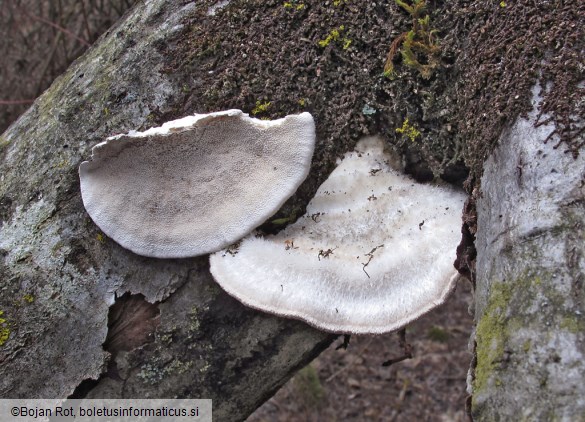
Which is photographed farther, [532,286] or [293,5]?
[293,5]

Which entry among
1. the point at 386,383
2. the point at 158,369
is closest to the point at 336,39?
the point at 158,369

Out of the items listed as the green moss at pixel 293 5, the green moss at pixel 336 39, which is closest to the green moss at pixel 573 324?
the green moss at pixel 336 39

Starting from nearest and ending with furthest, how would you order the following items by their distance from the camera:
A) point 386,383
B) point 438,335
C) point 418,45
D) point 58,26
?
point 418,45 < point 58,26 < point 386,383 < point 438,335

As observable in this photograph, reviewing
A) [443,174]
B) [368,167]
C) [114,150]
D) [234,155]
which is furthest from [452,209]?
[114,150]

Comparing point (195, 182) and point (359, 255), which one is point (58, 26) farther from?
point (359, 255)

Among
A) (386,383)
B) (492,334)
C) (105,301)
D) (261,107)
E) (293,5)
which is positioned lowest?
(386,383)

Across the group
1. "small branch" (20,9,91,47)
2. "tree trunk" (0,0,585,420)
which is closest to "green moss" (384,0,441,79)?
"tree trunk" (0,0,585,420)

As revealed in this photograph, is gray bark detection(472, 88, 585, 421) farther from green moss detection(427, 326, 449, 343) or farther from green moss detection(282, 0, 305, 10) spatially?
green moss detection(427, 326, 449, 343)
